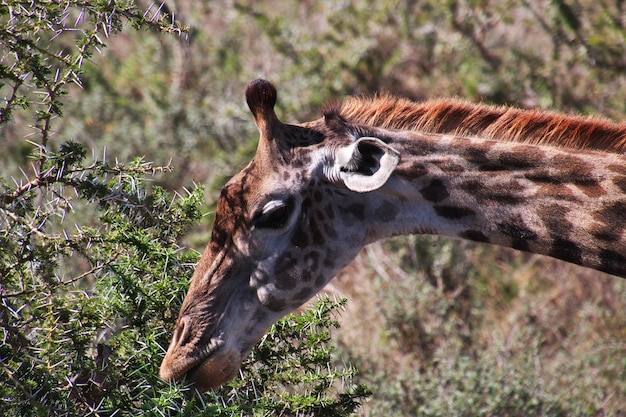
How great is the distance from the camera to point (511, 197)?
3.82m

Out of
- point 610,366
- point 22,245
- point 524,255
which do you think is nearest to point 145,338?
point 22,245

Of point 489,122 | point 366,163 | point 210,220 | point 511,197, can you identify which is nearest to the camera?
point 511,197

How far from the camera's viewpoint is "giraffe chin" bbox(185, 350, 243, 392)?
12.8 feet

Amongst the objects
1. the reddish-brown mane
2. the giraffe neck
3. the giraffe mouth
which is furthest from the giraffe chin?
the reddish-brown mane

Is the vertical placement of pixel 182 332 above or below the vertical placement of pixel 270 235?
below

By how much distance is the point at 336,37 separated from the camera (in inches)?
375

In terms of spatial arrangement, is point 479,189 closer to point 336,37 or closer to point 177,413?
point 177,413

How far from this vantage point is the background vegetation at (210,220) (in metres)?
3.71

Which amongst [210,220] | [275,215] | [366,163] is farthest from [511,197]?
[210,220]

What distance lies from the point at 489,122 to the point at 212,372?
6.06 ft

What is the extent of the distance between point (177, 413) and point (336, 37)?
6.66m

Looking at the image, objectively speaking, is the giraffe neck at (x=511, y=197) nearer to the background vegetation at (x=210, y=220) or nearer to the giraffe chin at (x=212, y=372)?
the background vegetation at (x=210, y=220)

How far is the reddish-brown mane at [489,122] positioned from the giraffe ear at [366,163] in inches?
13.4

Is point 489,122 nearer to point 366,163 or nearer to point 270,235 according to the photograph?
point 366,163
